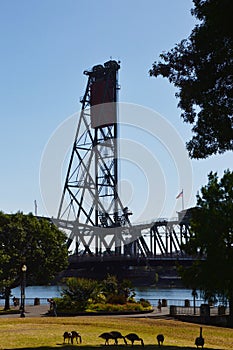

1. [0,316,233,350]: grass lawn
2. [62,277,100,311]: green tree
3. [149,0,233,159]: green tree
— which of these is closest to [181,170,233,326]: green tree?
[0,316,233,350]: grass lawn

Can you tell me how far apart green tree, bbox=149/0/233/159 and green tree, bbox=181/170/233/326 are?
62.8 feet

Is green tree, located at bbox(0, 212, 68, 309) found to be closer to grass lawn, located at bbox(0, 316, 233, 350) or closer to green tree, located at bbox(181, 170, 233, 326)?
green tree, located at bbox(181, 170, 233, 326)

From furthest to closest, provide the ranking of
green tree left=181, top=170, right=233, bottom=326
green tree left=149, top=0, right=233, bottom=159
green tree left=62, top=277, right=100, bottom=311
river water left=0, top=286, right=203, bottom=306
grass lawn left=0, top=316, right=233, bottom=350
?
river water left=0, top=286, right=203, bottom=306
green tree left=62, top=277, right=100, bottom=311
green tree left=181, top=170, right=233, bottom=326
grass lawn left=0, top=316, right=233, bottom=350
green tree left=149, top=0, right=233, bottom=159

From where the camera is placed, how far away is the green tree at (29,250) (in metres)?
50.2

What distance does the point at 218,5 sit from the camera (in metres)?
16.5

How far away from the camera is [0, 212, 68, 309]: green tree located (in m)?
50.2

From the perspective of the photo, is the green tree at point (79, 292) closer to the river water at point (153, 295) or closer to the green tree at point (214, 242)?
the green tree at point (214, 242)

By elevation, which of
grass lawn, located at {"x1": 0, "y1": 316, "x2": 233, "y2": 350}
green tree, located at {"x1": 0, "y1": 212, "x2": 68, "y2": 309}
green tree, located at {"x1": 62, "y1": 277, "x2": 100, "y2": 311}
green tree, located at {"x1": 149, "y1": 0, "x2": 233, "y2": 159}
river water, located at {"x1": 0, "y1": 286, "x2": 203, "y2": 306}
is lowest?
river water, located at {"x1": 0, "y1": 286, "x2": 203, "y2": 306}

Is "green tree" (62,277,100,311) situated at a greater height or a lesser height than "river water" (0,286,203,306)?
greater

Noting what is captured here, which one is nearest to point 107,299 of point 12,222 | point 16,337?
point 12,222

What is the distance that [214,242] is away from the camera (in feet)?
127

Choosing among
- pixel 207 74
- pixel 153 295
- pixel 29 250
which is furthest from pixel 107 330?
pixel 153 295

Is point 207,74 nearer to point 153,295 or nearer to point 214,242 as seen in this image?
point 214,242

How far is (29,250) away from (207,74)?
36.4 metres
